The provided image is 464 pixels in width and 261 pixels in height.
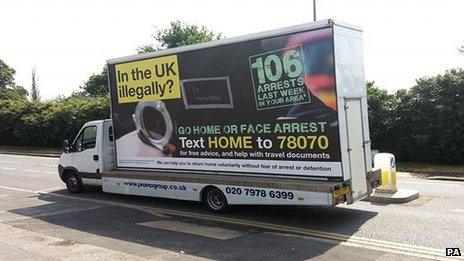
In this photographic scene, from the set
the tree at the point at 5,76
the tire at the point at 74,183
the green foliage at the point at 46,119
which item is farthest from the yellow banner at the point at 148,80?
the tree at the point at 5,76

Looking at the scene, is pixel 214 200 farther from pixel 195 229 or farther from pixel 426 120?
pixel 426 120

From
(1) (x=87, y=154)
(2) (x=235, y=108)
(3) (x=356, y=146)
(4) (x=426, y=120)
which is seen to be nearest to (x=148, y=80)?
→ (2) (x=235, y=108)

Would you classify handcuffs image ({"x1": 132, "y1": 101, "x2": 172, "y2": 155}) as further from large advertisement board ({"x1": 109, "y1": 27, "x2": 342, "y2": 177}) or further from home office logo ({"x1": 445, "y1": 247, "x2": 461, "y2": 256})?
home office logo ({"x1": 445, "y1": 247, "x2": 461, "y2": 256})

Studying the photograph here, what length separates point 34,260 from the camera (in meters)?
7.17

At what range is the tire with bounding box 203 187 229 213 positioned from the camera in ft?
33.3

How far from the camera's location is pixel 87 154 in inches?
522

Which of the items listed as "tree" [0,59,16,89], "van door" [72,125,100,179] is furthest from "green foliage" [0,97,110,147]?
"tree" [0,59,16,89]

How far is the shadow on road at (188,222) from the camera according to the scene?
7.64 meters

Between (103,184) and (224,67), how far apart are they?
188 inches

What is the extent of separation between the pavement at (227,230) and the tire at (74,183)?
111cm

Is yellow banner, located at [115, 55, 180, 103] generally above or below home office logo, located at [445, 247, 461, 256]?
above

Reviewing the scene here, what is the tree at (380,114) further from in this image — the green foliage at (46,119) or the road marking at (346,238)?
the green foliage at (46,119)

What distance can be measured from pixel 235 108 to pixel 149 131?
8.59 ft

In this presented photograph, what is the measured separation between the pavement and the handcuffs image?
1.44 meters
